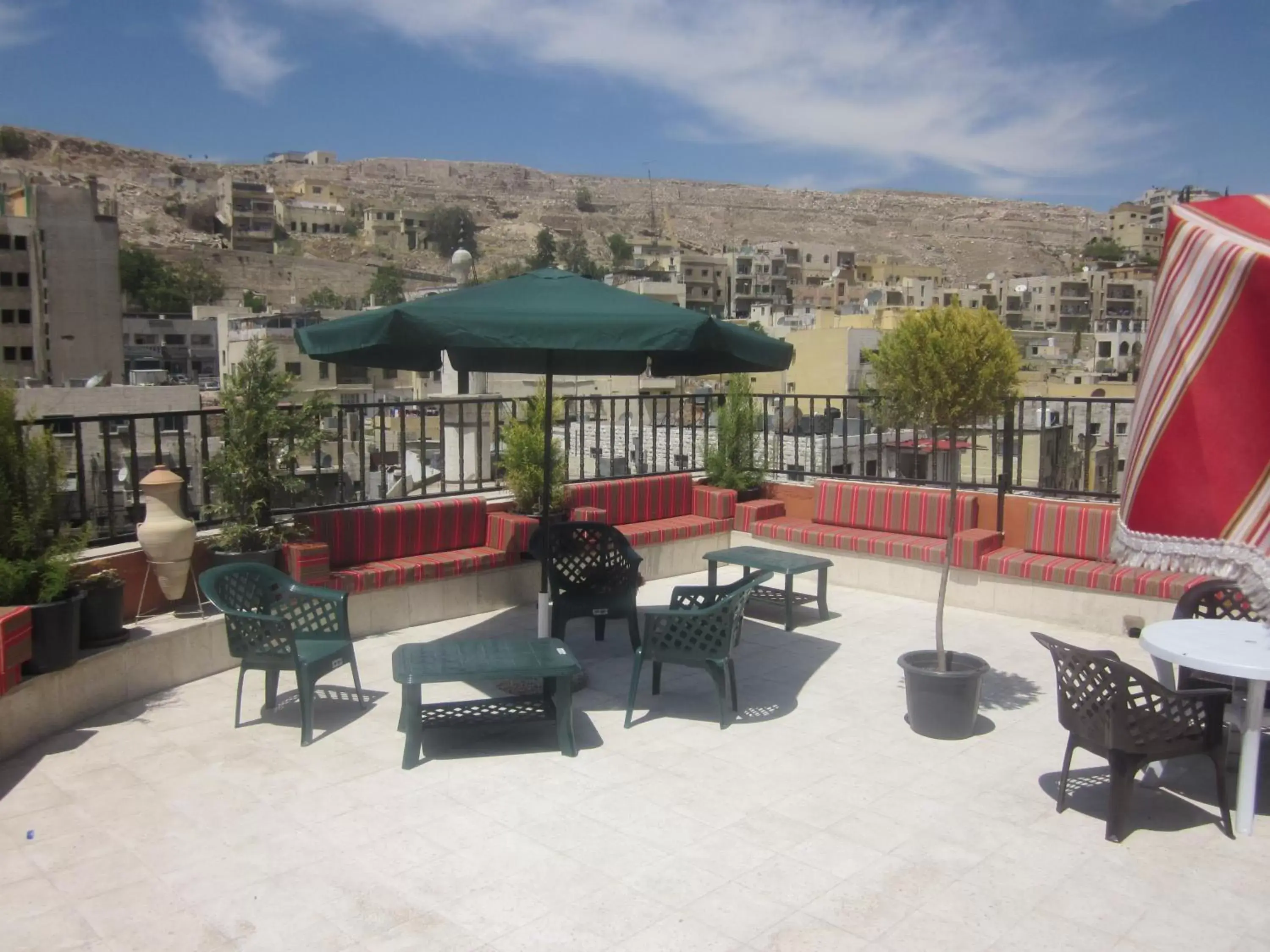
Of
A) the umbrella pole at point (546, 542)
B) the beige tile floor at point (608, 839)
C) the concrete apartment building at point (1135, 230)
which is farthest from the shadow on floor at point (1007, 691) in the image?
the concrete apartment building at point (1135, 230)

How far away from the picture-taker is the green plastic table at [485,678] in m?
4.05

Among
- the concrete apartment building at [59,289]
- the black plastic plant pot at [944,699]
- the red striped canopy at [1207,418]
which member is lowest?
the black plastic plant pot at [944,699]

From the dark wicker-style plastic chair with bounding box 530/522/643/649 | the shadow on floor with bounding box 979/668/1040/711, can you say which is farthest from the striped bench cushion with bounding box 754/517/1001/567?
the dark wicker-style plastic chair with bounding box 530/522/643/649

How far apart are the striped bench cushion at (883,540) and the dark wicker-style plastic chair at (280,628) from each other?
3.93 m

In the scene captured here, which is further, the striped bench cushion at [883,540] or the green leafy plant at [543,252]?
the green leafy plant at [543,252]

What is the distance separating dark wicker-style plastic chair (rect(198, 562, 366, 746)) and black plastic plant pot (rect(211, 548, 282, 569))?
1.68 feet

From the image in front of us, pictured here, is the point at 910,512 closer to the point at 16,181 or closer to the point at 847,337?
the point at 847,337

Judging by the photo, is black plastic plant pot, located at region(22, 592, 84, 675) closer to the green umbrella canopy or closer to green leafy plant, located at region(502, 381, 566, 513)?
the green umbrella canopy

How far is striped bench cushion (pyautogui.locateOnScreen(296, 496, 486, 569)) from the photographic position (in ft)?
19.8

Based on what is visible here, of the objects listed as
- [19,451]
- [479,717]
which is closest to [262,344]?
[19,451]

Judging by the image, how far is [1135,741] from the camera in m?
3.41

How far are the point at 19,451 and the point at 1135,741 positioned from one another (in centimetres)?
481

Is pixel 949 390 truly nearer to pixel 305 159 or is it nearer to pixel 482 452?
pixel 482 452

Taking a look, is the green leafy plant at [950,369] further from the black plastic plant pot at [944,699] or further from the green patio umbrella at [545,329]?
the green patio umbrella at [545,329]
